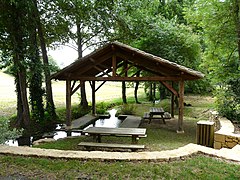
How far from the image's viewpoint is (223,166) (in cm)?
366

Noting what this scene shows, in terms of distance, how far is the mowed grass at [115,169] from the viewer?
132 inches

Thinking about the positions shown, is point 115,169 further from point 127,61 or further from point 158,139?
point 127,61

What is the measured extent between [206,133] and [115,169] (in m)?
3.27

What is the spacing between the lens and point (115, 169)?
11.6ft

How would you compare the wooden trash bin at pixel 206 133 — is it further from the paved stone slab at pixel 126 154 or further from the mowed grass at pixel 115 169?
the mowed grass at pixel 115 169

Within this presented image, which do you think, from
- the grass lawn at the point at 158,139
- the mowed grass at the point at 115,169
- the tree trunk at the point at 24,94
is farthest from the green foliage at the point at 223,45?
the tree trunk at the point at 24,94

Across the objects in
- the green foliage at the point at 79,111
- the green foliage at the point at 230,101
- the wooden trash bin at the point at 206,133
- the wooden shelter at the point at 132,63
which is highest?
the wooden shelter at the point at 132,63

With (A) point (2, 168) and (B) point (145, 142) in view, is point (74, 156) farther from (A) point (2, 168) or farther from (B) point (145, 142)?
(B) point (145, 142)

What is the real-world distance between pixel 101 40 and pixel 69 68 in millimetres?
6438

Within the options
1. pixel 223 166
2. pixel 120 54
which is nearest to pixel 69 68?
pixel 120 54

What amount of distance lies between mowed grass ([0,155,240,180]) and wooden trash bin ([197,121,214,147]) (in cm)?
198

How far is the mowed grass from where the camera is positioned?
3.34 meters

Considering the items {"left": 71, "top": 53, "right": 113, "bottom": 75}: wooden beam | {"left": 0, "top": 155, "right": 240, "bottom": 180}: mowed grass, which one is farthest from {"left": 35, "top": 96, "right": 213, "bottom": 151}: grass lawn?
{"left": 71, "top": 53, "right": 113, "bottom": 75}: wooden beam

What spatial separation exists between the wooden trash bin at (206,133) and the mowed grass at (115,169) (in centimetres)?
198
